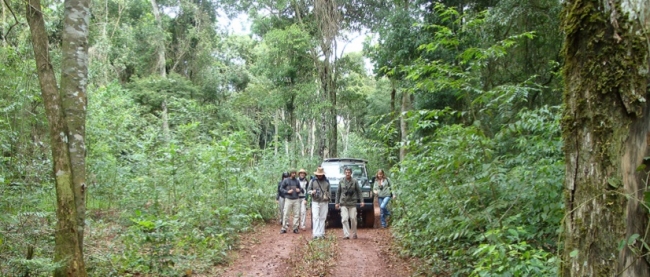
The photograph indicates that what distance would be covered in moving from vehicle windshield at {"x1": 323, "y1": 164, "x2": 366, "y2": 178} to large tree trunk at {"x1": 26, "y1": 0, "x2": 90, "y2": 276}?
29.1 ft

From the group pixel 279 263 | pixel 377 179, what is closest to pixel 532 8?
pixel 377 179

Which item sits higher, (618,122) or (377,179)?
(618,122)

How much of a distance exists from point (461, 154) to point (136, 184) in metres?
6.80

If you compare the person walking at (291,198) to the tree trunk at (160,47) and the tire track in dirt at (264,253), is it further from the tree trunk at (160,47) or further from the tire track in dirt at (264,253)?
the tree trunk at (160,47)

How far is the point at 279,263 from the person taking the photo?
7680 mm

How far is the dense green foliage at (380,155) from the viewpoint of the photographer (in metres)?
4.88

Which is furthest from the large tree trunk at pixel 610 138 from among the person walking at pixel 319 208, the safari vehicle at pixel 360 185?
the safari vehicle at pixel 360 185

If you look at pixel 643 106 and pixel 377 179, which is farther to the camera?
pixel 377 179

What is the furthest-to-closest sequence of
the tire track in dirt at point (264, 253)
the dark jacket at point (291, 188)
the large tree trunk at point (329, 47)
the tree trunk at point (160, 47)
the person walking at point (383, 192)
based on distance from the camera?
the tree trunk at point (160, 47) → the large tree trunk at point (329, 47) → the person walking at point (383, 192) → the dark jacket at point (291, 188) → the tire track in dirt at point (264, 253)

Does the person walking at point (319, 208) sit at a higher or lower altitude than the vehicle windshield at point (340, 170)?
lower

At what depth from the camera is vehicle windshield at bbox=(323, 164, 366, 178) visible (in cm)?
1330

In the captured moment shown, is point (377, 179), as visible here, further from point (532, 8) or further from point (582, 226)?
point (582, 226)

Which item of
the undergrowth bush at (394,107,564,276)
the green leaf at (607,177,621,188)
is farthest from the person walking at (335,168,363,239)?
the green leaf at (607,177,621,188)

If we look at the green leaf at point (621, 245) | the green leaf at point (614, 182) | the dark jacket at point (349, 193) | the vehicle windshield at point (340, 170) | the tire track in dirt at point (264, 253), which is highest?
the green leaf at point (614, 182)
